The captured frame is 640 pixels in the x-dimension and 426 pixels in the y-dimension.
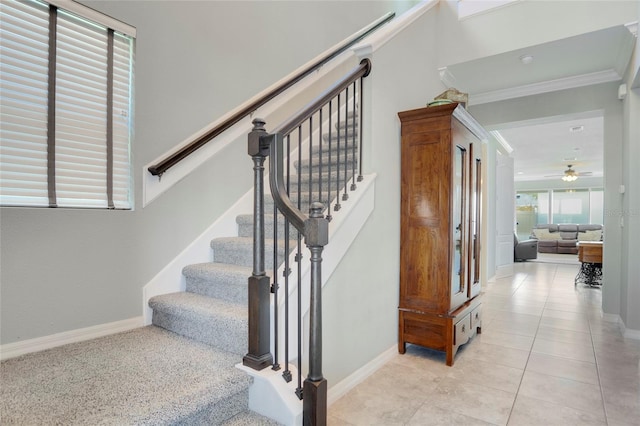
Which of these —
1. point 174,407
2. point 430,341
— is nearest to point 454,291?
point 430,341

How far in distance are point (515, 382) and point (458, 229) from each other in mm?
1176

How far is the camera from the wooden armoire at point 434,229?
2701 mm

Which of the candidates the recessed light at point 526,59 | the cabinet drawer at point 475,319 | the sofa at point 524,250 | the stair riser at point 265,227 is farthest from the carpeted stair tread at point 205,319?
the sofa at point 524,250

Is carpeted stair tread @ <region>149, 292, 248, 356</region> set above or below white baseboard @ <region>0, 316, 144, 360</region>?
above

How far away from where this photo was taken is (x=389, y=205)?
9.10ft

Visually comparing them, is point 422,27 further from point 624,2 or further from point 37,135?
point 37,135

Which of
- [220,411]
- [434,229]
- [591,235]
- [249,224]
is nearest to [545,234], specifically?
[591,235]

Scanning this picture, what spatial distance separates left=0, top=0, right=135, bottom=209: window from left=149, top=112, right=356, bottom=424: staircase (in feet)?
2.30

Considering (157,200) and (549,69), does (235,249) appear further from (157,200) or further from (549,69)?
(549,69)

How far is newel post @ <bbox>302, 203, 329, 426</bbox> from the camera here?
1464 millimetres

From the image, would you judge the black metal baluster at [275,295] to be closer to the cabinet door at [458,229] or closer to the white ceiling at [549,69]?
the cabinet door at [458,229]

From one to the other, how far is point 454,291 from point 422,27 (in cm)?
248

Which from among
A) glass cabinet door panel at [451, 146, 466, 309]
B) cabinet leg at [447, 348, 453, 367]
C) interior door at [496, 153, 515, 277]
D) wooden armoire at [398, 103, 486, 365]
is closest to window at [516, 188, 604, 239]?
interior door at [496, 153, 515, 277]

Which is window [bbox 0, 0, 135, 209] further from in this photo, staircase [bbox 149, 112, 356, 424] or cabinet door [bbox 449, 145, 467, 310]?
cabinet door [bbox 449, 145, 467, 310]
